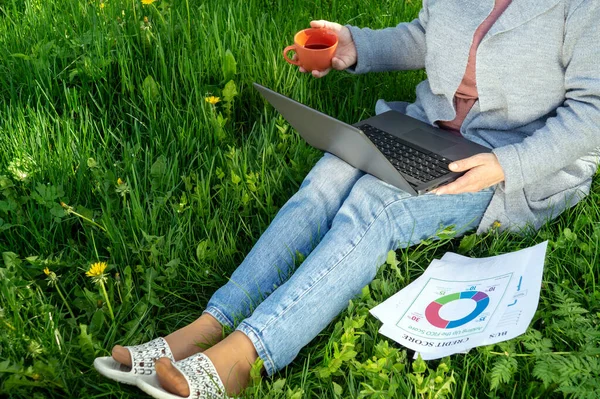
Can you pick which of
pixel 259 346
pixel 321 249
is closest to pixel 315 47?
pixel 321 249

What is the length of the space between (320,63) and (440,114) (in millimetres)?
453

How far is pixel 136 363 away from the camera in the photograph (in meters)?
1.93

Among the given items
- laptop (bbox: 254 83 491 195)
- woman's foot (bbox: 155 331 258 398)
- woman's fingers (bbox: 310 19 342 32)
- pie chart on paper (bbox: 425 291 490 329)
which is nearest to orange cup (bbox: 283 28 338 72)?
woman's fingers (bbox: 310 19 342 32)

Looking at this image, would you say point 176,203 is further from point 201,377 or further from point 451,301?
point 451,301

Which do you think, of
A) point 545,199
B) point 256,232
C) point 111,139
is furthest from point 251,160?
point 545,199

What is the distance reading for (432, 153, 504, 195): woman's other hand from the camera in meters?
2.18

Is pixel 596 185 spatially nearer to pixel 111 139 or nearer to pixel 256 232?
pixel 256 232

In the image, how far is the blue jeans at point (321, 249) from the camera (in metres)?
2.02

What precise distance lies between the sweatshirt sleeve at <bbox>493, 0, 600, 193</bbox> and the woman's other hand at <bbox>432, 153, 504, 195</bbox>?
0.02 meters

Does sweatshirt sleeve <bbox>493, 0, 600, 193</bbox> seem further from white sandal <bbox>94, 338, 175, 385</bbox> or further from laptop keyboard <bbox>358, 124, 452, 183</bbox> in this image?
white sandal <bbox>94, 338, 175, 385</bbox>

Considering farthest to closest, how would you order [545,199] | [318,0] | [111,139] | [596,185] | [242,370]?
[318,0], [111,139], [596,185], [545,199], [242,370]

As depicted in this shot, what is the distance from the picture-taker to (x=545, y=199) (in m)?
2.41

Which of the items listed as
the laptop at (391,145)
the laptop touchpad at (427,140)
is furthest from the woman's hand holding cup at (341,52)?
the laptop touchpad at (427,140)

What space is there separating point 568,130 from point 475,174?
0.30 meters
